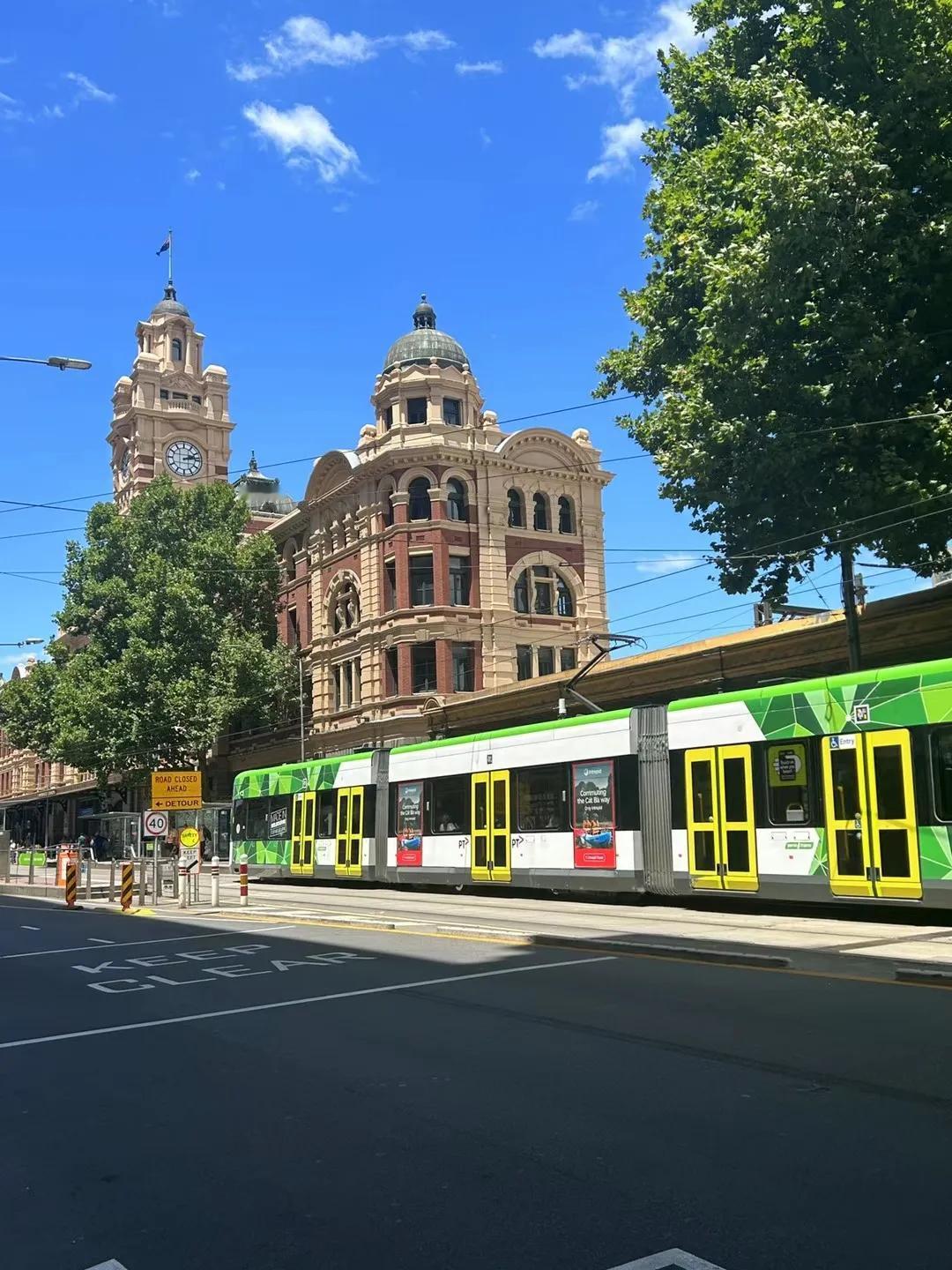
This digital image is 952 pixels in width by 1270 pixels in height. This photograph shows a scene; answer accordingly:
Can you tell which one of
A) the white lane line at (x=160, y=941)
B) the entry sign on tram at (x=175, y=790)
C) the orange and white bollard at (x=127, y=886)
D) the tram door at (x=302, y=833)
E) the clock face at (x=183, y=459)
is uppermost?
the clock face at (x=183, y=459)

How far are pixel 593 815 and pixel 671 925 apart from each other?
4.86 m

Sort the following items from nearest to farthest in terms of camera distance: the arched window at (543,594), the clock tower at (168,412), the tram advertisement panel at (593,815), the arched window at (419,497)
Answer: the tram advertisement panel at (593,815), the arched window at (419,497), the arched window at (543,594), the clock tower at (168,412)

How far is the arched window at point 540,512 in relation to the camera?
167 ft

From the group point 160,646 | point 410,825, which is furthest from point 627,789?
point 160,646

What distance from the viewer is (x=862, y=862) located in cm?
1562

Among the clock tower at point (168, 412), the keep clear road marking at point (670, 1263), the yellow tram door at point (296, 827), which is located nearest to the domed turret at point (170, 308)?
the clock tower at point (168, 412)

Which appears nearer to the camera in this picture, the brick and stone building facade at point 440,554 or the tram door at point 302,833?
the tram door at point 302,833

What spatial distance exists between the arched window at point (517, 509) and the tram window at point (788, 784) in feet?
A: 111

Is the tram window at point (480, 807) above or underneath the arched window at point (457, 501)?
underneath

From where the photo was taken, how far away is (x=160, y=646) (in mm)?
51438

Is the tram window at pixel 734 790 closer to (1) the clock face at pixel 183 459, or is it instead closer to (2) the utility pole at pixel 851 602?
(2) the utility pole at pixel 851 602

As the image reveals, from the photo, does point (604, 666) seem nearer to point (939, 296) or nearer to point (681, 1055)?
point (939, 296)

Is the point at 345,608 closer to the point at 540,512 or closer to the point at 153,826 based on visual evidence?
the point at 540,512

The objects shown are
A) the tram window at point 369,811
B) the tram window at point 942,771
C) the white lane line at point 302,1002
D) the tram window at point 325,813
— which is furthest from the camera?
the tram window at point 325,813
